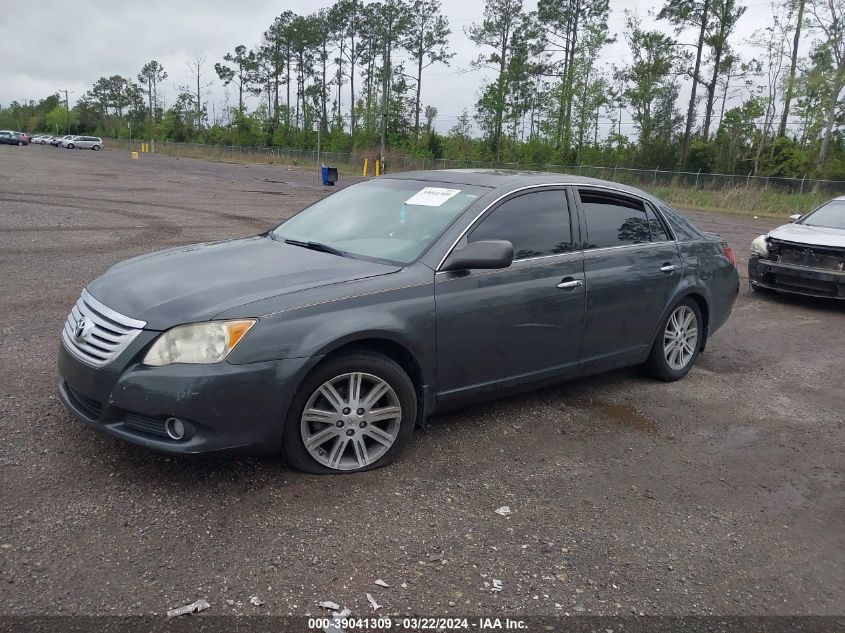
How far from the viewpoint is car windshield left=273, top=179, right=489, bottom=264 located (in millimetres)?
4461

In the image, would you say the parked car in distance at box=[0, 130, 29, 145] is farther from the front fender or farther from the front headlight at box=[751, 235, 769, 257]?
the front fender

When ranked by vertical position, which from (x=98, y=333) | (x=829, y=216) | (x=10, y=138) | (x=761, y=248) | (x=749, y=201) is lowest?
(x=749, y=201)

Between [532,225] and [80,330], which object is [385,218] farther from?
[80,330]

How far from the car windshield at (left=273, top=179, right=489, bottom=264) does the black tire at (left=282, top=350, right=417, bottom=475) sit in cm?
70

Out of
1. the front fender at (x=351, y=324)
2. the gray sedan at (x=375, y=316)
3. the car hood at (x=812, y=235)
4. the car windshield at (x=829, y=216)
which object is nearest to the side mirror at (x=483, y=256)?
the gray sedan at (x=375, y=316)

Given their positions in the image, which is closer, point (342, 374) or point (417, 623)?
point (417, 623)

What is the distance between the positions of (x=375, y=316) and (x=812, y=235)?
317 inches

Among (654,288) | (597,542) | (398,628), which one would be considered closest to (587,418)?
(654,288)

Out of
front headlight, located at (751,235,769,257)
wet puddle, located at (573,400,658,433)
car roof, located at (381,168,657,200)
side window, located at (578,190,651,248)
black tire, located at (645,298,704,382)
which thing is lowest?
wet puddle, located at (573,400,658,433)

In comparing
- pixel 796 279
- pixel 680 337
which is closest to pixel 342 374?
pixel 680 337

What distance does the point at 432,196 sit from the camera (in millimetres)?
4824

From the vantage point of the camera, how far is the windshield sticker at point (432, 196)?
4746 millimetres

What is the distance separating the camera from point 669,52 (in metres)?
51.1

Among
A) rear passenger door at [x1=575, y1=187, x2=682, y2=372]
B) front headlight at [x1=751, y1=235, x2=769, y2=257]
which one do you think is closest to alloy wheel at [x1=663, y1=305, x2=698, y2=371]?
rear passenger door at [x1=575, y1=187, x2=682, y2=372]
